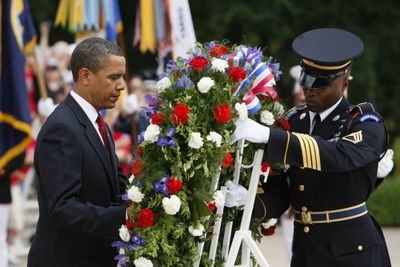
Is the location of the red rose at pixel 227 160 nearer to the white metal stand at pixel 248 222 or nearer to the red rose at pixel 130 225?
the white metal stand at pixel 248 222

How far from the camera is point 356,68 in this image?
17.1 metres

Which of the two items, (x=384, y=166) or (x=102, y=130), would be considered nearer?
(x=102, y=130)

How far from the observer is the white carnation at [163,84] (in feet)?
15.4

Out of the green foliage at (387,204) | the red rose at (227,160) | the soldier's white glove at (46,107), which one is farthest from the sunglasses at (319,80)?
the green foliage at (387,204)

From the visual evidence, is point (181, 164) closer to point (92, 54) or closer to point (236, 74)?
point (236, 74)

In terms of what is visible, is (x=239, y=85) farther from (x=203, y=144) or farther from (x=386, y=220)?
→ (x=386, y=220)

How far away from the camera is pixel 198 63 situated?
4.71m

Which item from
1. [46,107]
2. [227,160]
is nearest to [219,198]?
[227,160]

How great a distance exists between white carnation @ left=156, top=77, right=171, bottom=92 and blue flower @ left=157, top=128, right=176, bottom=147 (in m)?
0.26

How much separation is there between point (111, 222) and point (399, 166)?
1175cm

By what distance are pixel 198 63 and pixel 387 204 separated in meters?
9.73

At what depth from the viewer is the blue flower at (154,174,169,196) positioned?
14.8 feet

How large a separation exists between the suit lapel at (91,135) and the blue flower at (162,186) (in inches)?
15.4

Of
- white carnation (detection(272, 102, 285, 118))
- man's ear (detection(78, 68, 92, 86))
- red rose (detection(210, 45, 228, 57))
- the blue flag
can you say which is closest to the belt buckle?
white carnation (detection(272, 102, 285, 118))
